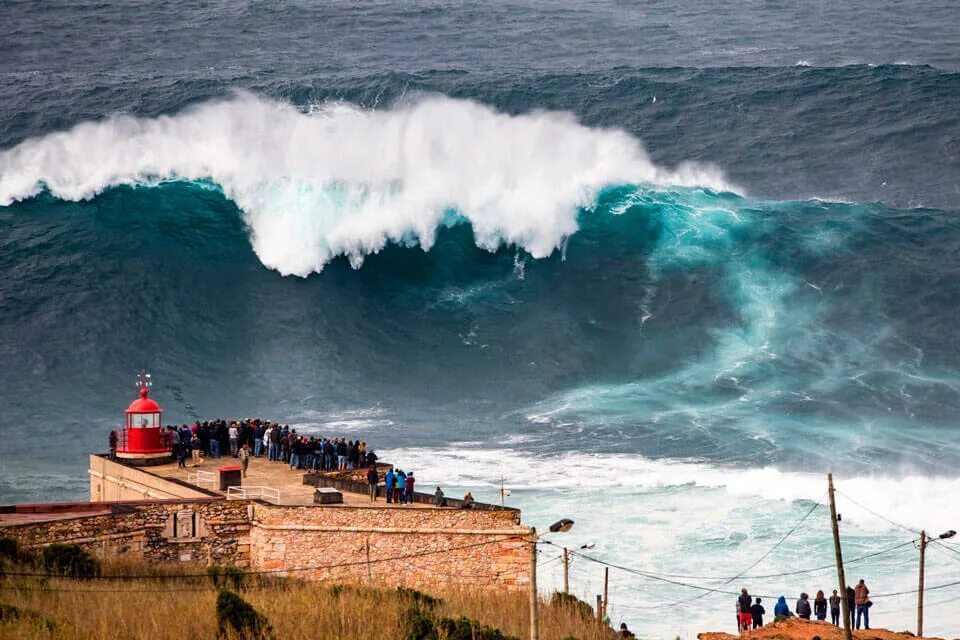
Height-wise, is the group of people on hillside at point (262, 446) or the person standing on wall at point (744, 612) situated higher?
the group of people on hillside at point (262, 446)

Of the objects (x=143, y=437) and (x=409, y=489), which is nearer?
(x=409, y=489)

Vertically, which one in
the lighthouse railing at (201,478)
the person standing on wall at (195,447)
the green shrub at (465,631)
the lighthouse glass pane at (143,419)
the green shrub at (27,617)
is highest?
the lighthouse glass pane at (143,419)

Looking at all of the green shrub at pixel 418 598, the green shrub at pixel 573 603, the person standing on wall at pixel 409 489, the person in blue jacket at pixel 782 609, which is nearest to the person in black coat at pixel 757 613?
the person in blue jacket at pixel 782 609

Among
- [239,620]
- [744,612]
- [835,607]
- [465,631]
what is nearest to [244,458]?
[239,620]

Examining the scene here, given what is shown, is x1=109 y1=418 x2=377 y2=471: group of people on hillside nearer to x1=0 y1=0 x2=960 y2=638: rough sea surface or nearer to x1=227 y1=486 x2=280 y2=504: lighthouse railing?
x1=227 y1=486 x2=280 y2=504: lighthouse railing

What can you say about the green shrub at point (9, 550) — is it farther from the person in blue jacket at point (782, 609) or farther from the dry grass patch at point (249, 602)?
the person in blue jacket at point (782, 609)

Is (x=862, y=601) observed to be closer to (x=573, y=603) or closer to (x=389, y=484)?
(x=573, y=603)
